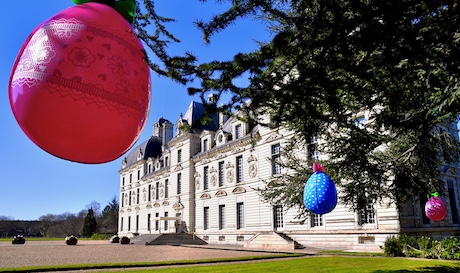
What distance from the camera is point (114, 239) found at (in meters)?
42.9

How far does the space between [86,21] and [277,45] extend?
2.28m

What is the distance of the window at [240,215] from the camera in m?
32.8

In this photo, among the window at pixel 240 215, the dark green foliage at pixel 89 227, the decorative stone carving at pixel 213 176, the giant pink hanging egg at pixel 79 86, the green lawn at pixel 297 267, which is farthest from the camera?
the dark green foliage at pixel 89 227

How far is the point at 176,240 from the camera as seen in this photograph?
36969 millimetres

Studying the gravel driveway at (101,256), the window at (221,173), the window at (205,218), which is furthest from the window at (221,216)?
the gravel driveway at (101,256)

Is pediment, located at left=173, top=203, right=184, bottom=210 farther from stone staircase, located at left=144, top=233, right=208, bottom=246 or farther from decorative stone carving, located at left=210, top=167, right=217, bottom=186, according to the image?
decorative stone carving, located at left=210, top=167, right=217, bottom=186

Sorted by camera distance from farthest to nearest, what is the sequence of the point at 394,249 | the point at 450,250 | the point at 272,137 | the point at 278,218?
the point at 272,137 < the point at 278,218 < the point at 394,249 < the point at 450,250

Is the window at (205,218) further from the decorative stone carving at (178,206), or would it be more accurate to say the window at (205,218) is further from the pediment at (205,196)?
the decorative stone carving at (178,206)

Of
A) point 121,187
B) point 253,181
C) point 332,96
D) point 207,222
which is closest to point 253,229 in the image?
point 253,181

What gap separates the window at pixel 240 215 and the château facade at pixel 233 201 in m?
0.09

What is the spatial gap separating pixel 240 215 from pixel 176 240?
8577mm

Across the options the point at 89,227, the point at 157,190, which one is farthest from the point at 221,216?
the point at 89,227

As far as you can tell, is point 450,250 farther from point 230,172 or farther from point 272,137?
point 230,172

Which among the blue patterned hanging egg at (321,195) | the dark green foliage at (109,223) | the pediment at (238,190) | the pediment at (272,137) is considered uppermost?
the pediment at (272,137)
